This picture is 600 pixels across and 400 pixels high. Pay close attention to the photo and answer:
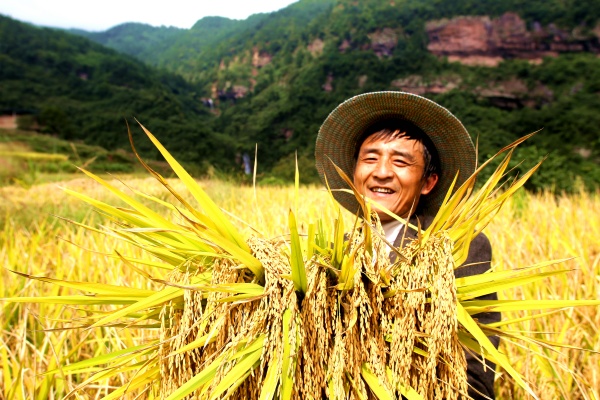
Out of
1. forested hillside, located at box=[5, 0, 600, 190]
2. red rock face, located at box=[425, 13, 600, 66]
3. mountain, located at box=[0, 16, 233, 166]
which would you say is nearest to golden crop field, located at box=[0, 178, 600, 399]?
forested hillside, located at box=[5, 0, 600, 190]

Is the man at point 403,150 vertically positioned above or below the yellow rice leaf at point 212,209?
above

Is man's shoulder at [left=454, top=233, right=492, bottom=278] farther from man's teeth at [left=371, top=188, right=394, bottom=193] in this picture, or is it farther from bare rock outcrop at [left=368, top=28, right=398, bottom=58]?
bare rock outcrop at [left=368, top=28, right=398, bottom=58]

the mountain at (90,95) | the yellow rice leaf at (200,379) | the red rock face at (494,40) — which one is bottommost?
the yellow rice leaf at (200,379)

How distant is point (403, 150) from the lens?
1275 mm

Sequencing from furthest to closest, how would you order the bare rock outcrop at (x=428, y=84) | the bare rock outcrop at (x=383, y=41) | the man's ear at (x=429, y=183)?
1. the bare rock outcrop at (x=383, y=41)
2. the bare rock outcrop at (x=428, y=84)
3. the man's ear at (x=429, y=183)

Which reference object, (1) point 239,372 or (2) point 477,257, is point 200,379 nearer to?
(1) point 239,372

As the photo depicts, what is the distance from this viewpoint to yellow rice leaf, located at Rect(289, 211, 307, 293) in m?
0.57

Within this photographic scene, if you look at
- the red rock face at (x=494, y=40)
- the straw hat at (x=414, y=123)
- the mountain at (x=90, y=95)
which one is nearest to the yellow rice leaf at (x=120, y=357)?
the straw hat at (x=414, y=123)

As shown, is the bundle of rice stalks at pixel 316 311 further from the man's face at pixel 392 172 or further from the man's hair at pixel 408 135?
the man's hair at pixel 408 135

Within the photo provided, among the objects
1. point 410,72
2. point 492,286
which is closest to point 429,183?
point 492,286

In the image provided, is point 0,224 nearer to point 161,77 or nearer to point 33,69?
point 33,69

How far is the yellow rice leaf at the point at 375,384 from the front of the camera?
599 mm

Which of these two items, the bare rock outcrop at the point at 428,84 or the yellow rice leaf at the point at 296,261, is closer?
the yellow rice leaf at the point at 296,261

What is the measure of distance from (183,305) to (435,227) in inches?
18.0
